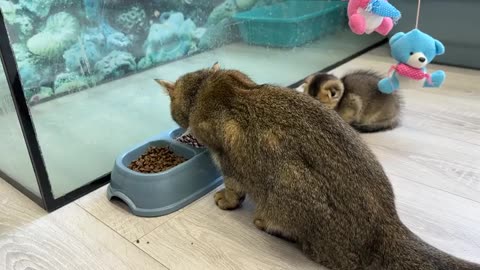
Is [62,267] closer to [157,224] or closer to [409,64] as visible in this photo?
[157,224]

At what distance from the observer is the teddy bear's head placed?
1640mm

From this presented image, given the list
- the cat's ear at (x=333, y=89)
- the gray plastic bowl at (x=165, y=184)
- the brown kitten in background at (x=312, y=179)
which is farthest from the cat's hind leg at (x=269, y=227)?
the cat's ear at (x=333, y=89)

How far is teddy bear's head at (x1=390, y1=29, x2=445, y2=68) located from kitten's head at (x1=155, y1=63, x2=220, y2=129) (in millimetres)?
731

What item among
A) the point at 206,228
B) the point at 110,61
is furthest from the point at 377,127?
the point at 110,61

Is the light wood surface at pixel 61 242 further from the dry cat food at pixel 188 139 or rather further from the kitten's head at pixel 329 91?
the kitten's head at pixel 329 91

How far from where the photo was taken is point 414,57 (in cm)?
166

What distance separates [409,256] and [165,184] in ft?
2.42

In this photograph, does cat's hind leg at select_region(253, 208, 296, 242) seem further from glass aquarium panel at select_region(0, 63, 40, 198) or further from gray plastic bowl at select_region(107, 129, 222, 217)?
glass aquarium panel at select_region(0, 63, 40, 198)

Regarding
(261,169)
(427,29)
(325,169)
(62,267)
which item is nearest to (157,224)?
(62,267)

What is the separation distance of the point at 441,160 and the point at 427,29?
1.21 m

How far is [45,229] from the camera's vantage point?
138 cm

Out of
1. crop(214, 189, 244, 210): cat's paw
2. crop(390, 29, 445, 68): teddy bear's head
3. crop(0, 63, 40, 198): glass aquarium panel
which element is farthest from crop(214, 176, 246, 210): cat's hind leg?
crop(390, 29, 445, 68): teddy bear's head

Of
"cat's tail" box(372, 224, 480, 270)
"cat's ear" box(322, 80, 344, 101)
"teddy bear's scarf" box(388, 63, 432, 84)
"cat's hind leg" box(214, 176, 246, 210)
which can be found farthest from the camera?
"cat's ear" box(322, 80, 344, 101)

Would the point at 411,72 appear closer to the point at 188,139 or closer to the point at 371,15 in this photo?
the point at 371,15
